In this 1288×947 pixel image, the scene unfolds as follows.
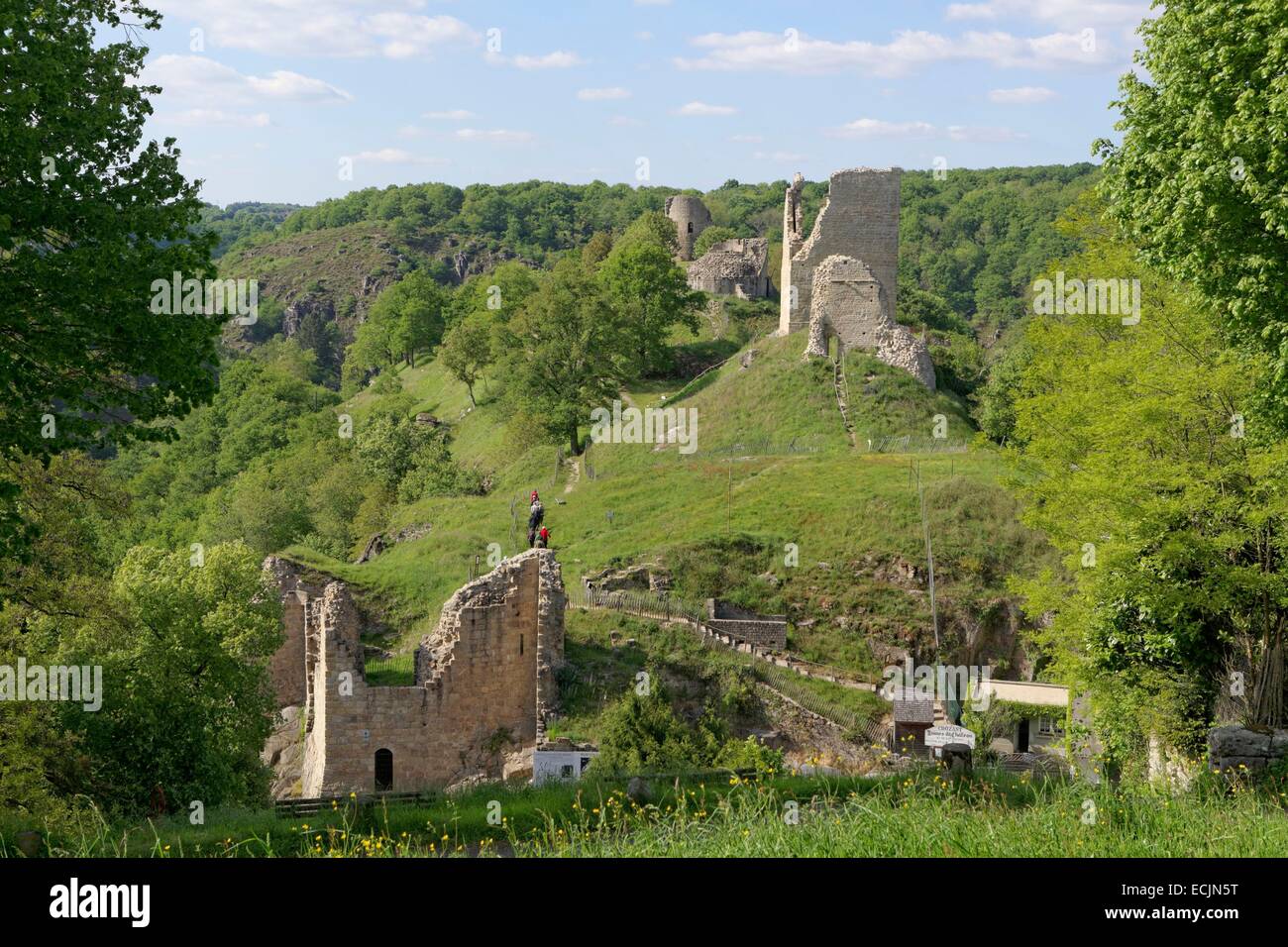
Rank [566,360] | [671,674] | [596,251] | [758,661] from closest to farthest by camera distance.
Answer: [671,674] → [758,661] → [566,360] → [596,251]

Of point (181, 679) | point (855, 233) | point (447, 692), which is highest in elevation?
point (855, 233)

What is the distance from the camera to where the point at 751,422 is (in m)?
48.7

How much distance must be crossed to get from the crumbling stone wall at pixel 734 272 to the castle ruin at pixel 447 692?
51441 mm

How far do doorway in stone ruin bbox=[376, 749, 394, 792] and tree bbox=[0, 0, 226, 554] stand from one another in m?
12.3

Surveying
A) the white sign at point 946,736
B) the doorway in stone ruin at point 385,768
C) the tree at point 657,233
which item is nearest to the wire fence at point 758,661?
the white sign at point 946,736

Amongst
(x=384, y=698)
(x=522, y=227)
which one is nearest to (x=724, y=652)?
(x=384, y=698)

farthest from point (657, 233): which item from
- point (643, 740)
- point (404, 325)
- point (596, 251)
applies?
point (643, 740)

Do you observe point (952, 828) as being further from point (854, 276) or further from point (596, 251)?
point (596, 251)

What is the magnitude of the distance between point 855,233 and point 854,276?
2322 millimetres

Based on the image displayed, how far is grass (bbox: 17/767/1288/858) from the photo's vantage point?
991cm

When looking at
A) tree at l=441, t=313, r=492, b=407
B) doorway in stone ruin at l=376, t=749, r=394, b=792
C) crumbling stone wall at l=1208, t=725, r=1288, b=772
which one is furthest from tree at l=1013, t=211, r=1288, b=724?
tree at l=441, t=313, r=492, b=407

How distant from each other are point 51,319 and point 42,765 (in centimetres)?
656

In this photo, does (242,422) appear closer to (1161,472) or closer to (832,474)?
(832,474)

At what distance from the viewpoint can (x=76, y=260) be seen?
13211mm
